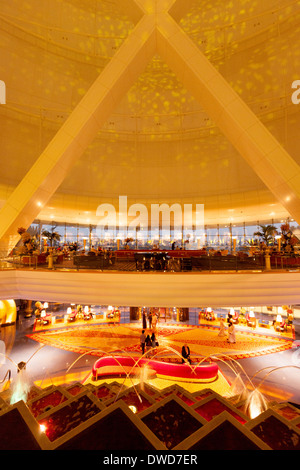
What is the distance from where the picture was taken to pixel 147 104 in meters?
20.8

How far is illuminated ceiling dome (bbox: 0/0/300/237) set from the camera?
16297 millimetres

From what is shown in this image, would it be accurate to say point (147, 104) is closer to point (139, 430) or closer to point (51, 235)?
point (51, 235)

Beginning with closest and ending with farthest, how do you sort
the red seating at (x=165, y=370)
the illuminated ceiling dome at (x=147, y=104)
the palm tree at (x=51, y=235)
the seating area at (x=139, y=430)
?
the seating area at (x=139, y=430)
the red seating at (x=165, y=370)
the illuminated ceiling dome at (x=147, y=104)
the palm tree at (x=51, y=235)

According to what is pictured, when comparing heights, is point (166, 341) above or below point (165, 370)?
below

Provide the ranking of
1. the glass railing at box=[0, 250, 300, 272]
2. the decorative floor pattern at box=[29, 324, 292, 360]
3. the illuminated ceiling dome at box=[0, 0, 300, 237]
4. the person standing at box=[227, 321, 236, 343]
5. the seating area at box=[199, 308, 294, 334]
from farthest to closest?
the illuminated ceiling dome at box=[0, 0, 300, 237], the seating area at box=[199, 308, 294, 334], the person standing at box=[227, 321, 236, 343], the decorative floor pattern at box=[29, 324, 292, 360], the glass railing at box=[0, 250, 300, 272]

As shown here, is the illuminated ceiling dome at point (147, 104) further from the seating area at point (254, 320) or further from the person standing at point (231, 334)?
the person standing at point (231, 334)

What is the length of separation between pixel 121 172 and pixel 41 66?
976cm

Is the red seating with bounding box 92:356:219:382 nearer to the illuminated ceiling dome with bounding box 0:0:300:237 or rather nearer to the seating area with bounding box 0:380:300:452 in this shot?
the seating area with bounding box 0:380:300:452

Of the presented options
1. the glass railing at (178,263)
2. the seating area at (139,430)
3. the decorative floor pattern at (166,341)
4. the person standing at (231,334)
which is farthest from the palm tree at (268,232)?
the seating area at (139,430)

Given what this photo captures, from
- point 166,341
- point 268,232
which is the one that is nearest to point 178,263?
point 166,341

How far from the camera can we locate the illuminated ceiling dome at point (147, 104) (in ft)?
53.5

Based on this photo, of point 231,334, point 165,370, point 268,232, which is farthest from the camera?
point 268,232

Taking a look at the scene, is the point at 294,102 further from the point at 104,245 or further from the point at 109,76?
the point at 104,245

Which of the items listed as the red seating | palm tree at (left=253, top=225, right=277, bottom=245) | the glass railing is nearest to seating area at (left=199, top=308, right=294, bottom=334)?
the red seating
